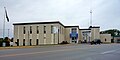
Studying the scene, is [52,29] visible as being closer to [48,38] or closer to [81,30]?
[48,38]

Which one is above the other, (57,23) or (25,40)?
(57,23)

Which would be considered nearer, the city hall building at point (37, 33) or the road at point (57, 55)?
the road at point (57, 55)

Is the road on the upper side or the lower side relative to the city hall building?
lower

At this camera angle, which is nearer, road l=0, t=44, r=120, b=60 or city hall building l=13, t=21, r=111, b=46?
road l=0, t=44, r=120, b=60

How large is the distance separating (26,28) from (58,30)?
1204 cm

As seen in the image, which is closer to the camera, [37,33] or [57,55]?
[57,55]

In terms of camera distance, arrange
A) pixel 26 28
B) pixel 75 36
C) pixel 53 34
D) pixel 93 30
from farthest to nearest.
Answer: pixel 93 30
pixel 75 36
pixel 26 28
pixel 53 34

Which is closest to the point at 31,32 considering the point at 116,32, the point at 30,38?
the point at 30,38

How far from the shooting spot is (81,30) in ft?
345

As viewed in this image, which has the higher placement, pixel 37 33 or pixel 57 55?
pixel 37 33

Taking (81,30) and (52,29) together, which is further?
(81,30)

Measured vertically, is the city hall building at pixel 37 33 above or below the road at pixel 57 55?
above

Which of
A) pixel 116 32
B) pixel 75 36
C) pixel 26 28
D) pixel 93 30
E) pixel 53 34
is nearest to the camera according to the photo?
pixel 53 34

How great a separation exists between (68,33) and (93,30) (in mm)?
11062
